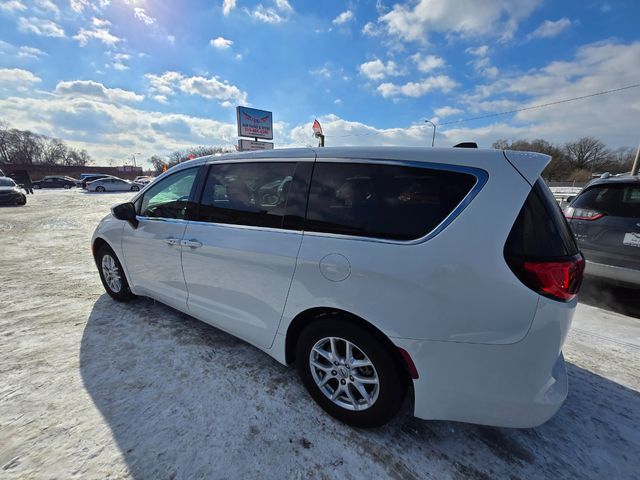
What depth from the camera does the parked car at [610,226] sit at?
3.71 metres

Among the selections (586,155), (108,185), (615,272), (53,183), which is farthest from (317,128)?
(586,155)

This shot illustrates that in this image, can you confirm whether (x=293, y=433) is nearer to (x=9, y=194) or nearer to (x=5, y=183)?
(x=9, y=194)

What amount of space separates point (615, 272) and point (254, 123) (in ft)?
89.3

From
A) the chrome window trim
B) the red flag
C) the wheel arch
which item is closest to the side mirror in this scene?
the chrome window trim

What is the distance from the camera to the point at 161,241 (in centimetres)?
294

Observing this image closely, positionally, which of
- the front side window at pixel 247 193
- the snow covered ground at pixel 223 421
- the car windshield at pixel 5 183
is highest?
the front side window at pixel 247 193

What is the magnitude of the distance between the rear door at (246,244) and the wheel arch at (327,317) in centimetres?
14

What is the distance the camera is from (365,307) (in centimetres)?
176

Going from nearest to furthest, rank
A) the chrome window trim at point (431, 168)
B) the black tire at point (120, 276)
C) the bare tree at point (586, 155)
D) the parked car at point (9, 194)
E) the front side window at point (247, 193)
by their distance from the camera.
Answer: the chrome window trim at point (431, 168)
the front side window at point (247, 193)
the black tire at point (120, 276)
the parked car at point (9, 194)
the bare tree at point (586, 155)

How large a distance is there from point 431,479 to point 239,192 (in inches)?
93.3

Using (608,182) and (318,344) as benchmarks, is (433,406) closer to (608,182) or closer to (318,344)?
(318,344)

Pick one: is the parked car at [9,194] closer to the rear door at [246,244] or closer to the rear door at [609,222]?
the rear door at [246,244]

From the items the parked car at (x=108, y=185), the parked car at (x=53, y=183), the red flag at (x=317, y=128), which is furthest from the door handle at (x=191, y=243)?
the parked car at (x=53, y=183)

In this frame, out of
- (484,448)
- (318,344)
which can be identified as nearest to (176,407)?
(318,344)
